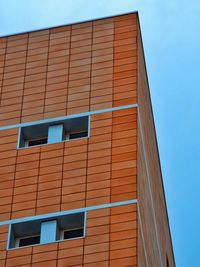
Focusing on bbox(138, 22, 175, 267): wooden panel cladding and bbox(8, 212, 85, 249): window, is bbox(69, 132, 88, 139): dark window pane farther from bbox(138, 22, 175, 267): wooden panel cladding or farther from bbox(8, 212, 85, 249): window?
bbox(8, 212, 85, 249): window

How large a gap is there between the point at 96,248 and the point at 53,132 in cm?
694

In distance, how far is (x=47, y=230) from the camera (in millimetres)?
39188

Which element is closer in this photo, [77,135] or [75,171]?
[75,171]

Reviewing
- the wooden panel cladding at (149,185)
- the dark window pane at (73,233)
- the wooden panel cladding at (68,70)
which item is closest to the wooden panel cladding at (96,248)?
the wooden panel cladding at (149,185)

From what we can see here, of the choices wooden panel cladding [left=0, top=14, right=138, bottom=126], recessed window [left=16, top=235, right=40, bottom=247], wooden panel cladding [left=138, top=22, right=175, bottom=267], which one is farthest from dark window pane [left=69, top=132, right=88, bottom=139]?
recessed window [left=16, top=235, right=40, bottom=247]

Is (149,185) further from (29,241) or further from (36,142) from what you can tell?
(29,241)

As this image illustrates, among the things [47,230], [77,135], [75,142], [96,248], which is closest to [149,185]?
[77,135]

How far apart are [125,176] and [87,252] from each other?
12.2 feet

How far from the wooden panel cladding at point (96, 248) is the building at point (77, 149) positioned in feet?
0.12

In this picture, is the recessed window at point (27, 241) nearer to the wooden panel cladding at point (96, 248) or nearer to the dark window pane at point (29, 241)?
the dark window pane at point (29, 241)

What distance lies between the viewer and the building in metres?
38.0

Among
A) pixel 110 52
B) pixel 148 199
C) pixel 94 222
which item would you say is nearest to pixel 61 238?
pixel 94 222

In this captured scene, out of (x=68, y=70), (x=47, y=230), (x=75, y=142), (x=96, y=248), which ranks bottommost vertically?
(x=96, y=248)

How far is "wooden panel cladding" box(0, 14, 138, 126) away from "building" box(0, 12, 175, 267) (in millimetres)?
44
